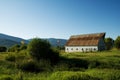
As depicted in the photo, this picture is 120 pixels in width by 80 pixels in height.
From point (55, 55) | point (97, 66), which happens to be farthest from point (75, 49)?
point (97, 66)

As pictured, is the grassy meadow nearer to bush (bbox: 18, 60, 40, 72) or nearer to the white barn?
A: bush (bbox: 18, 60, 40, 72)

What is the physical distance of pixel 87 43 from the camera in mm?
61250

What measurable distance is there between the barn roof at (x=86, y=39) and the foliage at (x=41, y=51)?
1282 inches

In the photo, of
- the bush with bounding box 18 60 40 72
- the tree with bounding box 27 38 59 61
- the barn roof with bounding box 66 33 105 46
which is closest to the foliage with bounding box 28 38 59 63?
the tree with bounding box 27 38 59 61

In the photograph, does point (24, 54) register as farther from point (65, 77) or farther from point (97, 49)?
point (97, 49)

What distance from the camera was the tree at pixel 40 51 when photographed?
2777 cm

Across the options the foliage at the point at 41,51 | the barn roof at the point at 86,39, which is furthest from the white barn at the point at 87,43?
the foliage at the point at 41,51

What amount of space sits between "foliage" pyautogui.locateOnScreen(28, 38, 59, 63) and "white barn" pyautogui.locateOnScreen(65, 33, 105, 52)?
106ft

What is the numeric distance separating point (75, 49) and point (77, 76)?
49003mm

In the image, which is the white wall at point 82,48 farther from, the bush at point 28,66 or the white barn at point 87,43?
the bush at point 28,66

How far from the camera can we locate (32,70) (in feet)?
69.9

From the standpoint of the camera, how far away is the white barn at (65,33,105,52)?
5925 cm

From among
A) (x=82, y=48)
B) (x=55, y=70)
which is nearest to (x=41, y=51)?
(x=55, y=70)

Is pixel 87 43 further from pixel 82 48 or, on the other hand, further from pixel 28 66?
pixel 28 66
